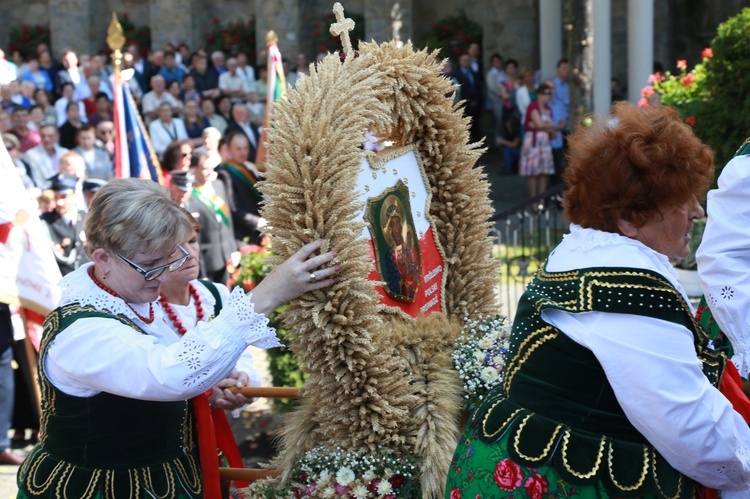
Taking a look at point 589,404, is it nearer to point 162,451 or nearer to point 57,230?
point 162,451

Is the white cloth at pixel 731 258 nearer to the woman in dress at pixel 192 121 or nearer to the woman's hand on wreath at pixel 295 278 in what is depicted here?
the woman's hand on wreath at pixel 295 278

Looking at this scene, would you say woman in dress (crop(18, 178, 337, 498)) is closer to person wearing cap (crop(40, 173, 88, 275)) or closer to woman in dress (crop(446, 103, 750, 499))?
woman in dress (crop(446, 103, 750, 499))

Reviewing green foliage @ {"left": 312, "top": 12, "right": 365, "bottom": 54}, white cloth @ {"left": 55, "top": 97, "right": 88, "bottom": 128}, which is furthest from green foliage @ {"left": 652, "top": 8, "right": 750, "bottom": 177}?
green foliage @ {"left": 312, "top": 12, "right": 365, "bottom": 54}

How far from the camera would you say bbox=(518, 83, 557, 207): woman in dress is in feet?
43.9

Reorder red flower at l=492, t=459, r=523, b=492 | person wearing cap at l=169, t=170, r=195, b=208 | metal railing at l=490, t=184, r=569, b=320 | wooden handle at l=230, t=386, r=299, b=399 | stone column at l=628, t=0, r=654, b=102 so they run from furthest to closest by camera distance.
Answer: stone column at l=628, t=0, r=654, b=102, metal railing at l=490, t=184, r=569, b=320, person wearing cap at l=169, t=170, r=195, b=208, wooden handle at l=230, t=386, r=299, b=399, red flower at l=492, t=459, r=523, b=492

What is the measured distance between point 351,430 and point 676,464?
93 centimetres

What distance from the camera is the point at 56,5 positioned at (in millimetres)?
21234

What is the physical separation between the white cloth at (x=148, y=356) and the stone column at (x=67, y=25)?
19.9 meters

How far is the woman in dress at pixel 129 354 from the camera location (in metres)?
2.56

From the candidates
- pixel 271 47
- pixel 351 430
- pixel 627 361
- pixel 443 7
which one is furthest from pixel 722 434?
pixel 443 7

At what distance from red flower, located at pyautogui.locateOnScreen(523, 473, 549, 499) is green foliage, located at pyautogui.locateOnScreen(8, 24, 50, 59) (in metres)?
21.5

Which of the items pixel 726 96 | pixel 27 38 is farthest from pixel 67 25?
pixel 726 96

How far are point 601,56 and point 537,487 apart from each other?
441 inches

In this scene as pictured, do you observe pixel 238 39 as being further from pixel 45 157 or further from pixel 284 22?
pixel 45 157
